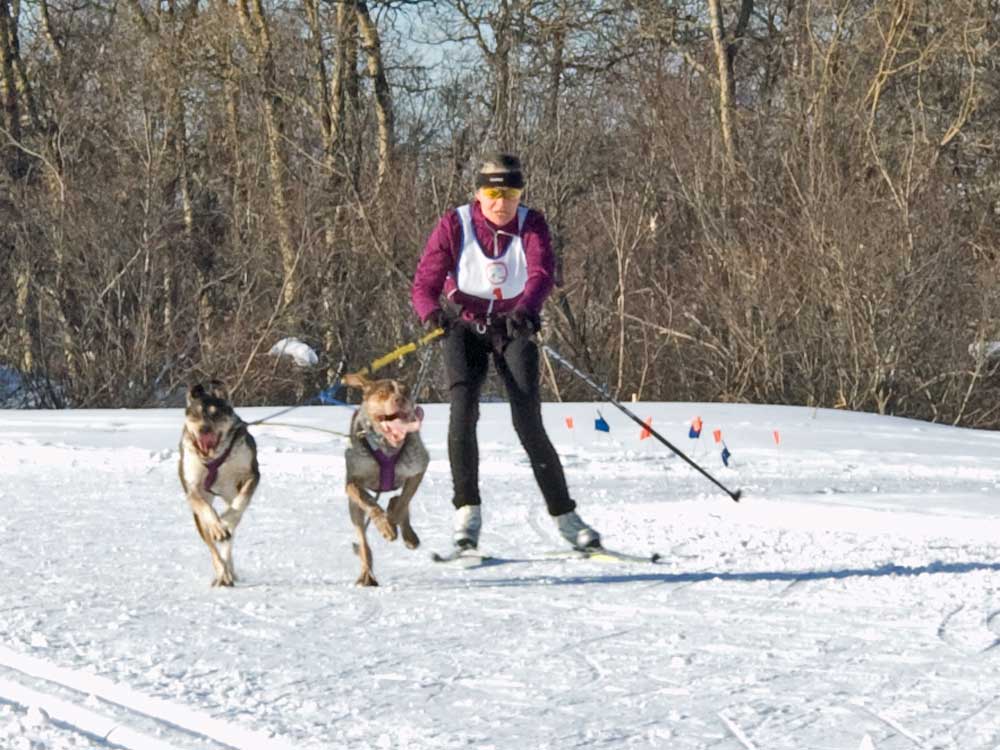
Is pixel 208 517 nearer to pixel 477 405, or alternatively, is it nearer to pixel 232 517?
pixel 232 517

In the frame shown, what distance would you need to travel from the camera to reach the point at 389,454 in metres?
5.98

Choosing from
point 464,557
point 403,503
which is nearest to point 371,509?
point 403,503

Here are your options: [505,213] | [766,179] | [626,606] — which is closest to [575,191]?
[766,179]

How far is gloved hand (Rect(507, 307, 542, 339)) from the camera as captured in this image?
631 centimetres

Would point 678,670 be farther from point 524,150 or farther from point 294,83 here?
point 294,83

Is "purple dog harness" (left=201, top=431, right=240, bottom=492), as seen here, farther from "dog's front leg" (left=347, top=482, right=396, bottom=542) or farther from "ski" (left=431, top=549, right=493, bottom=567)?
"ski" (left=431, top=549, right=493, bottom=567)

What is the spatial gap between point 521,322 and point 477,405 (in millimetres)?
475

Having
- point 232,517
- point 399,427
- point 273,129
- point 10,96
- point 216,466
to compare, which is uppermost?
point 10,96

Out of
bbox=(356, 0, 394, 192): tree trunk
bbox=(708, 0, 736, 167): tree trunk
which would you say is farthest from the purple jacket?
bbox=(356, 0, 394, 192): tree trunk

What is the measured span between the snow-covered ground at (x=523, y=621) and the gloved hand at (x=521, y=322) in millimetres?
916

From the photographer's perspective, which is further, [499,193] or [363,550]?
[499,193]

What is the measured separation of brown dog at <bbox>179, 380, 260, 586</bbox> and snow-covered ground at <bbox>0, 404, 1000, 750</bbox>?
189mm

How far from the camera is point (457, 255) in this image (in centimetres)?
640

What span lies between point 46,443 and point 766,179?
8608 mm
